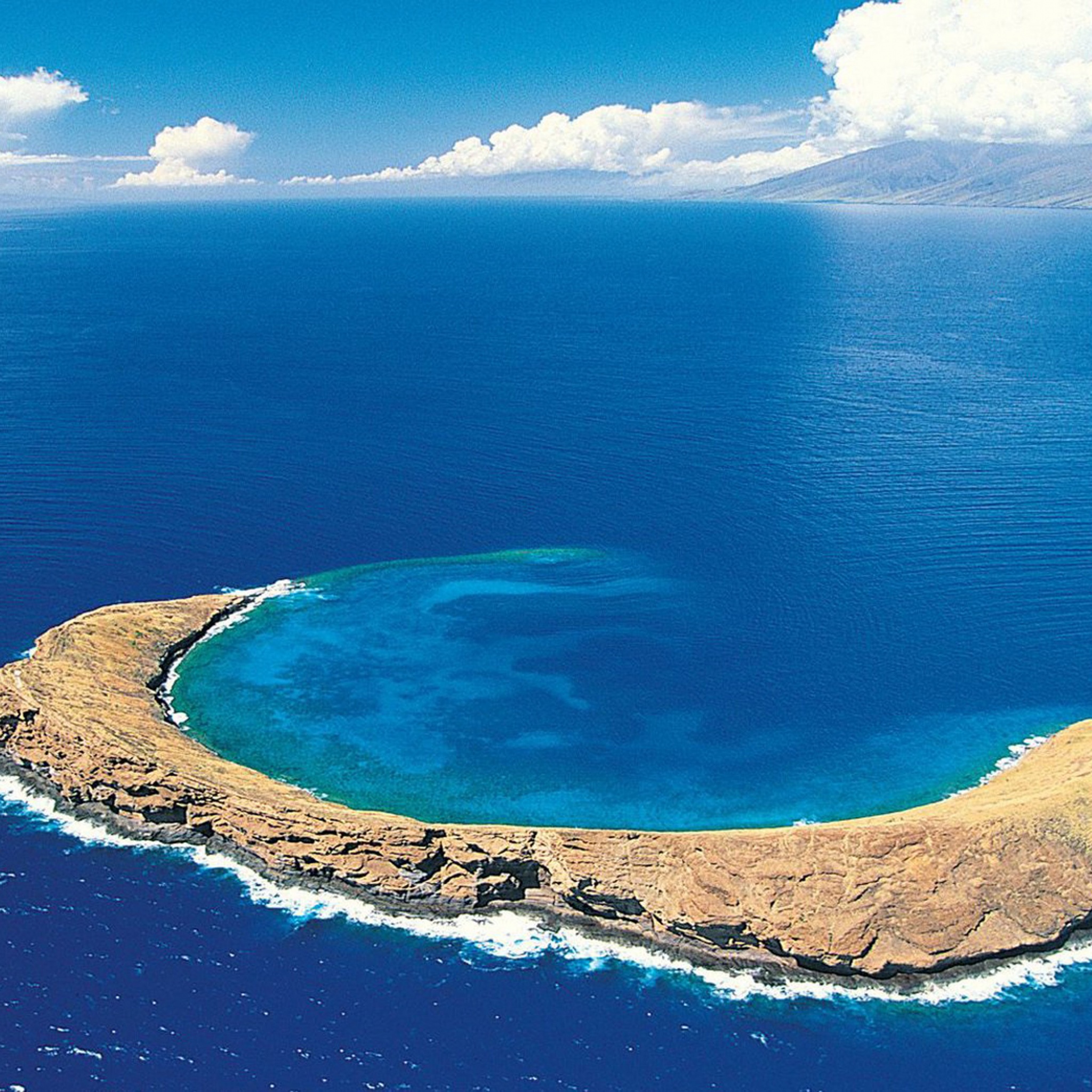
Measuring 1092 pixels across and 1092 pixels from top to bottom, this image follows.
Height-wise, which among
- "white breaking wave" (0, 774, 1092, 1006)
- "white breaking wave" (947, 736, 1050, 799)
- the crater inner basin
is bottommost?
"white breaking wave" (0, 774, 1092, 1006)

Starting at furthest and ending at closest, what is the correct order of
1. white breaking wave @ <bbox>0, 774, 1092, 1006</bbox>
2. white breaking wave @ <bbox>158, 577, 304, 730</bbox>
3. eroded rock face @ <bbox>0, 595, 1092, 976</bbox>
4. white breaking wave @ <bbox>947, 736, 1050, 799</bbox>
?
white breaking wave @ <bbox>158, 577, 304, 730</bbox>
white breaking wave @ <bbox>947, 736, 1050, 799</bbox>
eroded rock face @ <bbox>0, 595, 1092, 976</bbox>
white breaking wave @ <bbox>0, 774, 1092, 1006</bbox>

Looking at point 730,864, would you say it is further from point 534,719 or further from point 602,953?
point 534,719

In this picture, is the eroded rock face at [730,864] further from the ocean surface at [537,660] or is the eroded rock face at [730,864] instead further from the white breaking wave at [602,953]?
the ocean surface at [537,660]

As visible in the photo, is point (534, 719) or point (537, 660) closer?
point (534, 719)

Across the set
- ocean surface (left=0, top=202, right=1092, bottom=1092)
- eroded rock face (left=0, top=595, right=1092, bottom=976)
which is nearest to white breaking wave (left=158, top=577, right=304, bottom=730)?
ocean surface (left=0, top=202, right=1092, bottom=1092)

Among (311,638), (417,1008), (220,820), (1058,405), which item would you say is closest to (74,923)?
(220,820)

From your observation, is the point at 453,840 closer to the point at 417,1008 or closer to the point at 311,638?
the point at 417,1008

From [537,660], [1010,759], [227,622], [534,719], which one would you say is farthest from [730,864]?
[227,622]

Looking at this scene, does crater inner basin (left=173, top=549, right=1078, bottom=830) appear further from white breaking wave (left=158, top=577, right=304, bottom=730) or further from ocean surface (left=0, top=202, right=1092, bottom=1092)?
white breaking wave (left=158, top=577, right=304, bottom=730)
